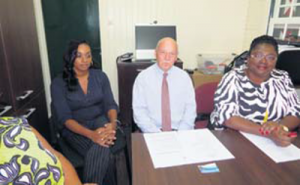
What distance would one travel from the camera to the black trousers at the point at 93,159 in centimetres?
152

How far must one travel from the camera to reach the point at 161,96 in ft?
5.46

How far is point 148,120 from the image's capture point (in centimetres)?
164

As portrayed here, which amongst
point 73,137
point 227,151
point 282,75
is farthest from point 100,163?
point 282,75

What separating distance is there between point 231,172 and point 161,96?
2.73ft

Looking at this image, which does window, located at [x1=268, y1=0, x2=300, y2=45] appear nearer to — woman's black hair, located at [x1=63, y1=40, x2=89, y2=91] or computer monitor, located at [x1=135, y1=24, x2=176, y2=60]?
computer monitor, located at [x1=135, y1=24, x2=176, y2=60]

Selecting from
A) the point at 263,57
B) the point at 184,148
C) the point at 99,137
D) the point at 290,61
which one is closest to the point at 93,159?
the point at 99,137

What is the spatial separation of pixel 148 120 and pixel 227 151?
0.68 meters

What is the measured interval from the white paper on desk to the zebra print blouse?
0.27 meters

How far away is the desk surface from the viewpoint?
2.86ft

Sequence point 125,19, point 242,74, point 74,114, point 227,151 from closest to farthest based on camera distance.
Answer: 1. point 227,151
2. point 242,74
3. point 74,114
4. point 125,19

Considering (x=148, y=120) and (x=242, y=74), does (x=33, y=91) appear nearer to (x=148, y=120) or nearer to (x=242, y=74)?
(x=148, y=120)

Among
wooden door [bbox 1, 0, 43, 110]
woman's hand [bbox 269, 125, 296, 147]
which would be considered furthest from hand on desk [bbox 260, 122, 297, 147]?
wooden door [bbox 1, 0, 43, 110]

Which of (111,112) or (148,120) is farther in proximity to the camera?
(111,112)

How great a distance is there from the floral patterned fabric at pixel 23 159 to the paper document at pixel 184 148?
443 millimetres
